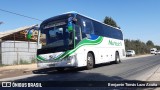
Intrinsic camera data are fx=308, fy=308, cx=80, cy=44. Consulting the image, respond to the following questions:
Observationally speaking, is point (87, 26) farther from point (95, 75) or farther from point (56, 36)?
point (95, 75)

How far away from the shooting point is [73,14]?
1867cm

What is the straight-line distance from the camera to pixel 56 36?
1825cm

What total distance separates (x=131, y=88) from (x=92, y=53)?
9726mm

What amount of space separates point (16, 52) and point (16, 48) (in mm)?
466

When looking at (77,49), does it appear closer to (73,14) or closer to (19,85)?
(73,14)

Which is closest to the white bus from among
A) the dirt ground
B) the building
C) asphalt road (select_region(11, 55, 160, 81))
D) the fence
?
asphalt road (select_region(11, 55, 160, 81))

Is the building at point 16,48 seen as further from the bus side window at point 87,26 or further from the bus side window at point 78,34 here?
the bus side window at point 78,34

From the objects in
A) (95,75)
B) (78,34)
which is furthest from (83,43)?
(95,75)

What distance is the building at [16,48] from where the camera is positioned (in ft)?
108

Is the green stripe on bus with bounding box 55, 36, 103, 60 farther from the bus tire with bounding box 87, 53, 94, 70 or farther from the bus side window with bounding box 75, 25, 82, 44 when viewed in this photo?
the bus tire with bounding box 87, 53, 94, 70

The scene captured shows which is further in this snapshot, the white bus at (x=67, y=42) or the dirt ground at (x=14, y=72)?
the dirt ground at (x=14, y=72)

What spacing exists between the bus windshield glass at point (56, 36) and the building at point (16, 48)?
13.0m

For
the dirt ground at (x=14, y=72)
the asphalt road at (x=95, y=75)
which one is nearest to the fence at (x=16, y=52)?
the dirt ground at (x=14, y=72)

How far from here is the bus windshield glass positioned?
17969 mm
